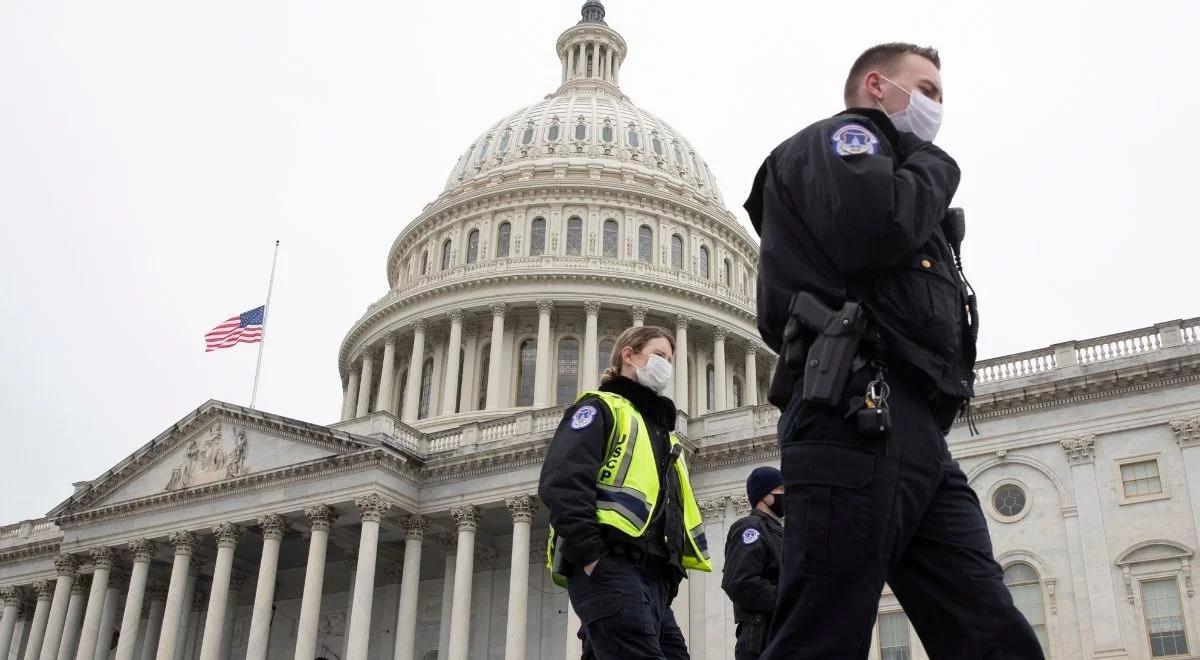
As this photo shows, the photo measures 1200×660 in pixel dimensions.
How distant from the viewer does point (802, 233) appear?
14.9 ft

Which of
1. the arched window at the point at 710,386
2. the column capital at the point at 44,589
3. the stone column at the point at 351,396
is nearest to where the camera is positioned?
the column capital at the point at 44,589

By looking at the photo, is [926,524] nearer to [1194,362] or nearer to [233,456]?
[1194,362]

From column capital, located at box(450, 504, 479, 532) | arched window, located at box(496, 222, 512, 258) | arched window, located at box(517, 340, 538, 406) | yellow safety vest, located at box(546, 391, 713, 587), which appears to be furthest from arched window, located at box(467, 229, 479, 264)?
yellow safety vest, located at box(546, 391, 713, 587)

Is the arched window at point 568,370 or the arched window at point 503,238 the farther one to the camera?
the arched window at point 503,238

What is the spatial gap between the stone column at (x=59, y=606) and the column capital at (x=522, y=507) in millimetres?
19633

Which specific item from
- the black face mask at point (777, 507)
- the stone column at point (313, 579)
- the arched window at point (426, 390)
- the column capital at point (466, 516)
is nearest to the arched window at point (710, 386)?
the arched window at point (426, 390)

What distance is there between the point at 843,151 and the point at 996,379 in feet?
107

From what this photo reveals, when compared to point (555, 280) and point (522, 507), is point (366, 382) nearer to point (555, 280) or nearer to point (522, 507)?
point (555, 280)

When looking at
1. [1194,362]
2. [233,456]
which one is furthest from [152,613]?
[1194,362]

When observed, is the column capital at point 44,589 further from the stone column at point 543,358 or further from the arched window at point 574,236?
the arched window at point 574,236

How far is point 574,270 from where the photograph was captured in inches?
2258

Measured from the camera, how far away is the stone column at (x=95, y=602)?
43688mm

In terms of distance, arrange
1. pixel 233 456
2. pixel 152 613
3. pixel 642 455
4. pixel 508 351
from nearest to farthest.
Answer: pixel 642 455, pixel 233 456, pixel 152 613, pixel 508 351

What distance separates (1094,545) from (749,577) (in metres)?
26.7
